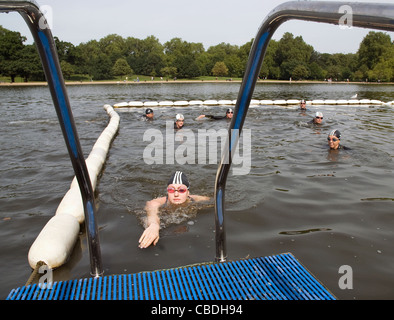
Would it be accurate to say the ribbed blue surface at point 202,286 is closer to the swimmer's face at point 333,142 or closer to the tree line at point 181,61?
the swimmer's face at point 333,142

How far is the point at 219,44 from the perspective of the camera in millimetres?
138250

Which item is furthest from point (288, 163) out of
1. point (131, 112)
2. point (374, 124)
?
point (131, 112)

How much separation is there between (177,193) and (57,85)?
3.98 meters

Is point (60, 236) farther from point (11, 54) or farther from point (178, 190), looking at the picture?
point (11, 54)

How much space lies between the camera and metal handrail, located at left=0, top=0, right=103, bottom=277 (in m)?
1.64

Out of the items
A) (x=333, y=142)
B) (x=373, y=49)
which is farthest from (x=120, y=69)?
(x=333, y=142)

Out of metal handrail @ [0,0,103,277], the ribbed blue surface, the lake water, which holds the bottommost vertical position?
the lake water

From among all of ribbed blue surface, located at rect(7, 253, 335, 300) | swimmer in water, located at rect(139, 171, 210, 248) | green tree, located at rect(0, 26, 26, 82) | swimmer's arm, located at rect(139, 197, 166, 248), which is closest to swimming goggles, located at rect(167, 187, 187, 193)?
swimmer in water, located at rect(139, 171, 210, 248)

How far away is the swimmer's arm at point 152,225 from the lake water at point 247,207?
0.18m

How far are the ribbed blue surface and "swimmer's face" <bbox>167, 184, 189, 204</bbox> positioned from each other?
9.45ft

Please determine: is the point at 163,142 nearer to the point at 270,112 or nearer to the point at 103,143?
the point at 103,143

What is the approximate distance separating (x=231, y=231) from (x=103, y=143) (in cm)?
640

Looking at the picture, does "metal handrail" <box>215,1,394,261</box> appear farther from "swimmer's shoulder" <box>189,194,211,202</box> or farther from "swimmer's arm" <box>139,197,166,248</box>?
"swimmer's shoulder" <box>189,194,211,202</box>

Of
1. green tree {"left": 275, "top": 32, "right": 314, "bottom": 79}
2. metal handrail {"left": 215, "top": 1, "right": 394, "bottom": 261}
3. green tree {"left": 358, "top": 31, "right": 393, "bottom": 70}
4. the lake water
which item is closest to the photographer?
metal handrail {"left": 215, "top": 1, "right": 394, "bottom": 261}
